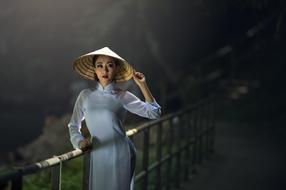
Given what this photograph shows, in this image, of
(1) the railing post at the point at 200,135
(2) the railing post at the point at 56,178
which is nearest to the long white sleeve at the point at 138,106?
(2) the railing post at the point at 56,178

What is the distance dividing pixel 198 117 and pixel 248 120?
7.12m

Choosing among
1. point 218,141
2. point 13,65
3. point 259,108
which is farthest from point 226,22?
point 13,65

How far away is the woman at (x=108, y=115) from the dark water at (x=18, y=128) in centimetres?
986

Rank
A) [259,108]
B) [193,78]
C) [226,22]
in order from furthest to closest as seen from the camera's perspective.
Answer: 1. [259,108]
2. [193,78]
3. [226,22]

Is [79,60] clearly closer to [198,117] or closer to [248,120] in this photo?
[198,117]

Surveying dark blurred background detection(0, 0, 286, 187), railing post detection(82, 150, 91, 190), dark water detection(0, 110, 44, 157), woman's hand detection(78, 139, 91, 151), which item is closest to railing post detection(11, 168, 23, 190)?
woman's hand detection(78, 139, 91, 151)

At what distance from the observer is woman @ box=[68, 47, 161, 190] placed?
10.9ft

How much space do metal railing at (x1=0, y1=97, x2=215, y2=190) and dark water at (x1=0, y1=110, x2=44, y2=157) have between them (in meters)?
5.51

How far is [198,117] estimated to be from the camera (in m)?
8.63

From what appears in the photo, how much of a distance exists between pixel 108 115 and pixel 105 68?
0.30m

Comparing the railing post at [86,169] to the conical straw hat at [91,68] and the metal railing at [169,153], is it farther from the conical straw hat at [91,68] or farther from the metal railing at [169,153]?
the conical straw hat at [91,68]

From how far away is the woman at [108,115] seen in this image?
131 inches

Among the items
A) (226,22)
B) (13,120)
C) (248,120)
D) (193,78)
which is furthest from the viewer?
(13,120)

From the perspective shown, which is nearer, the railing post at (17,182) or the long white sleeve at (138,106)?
the railing post at (17,182)
